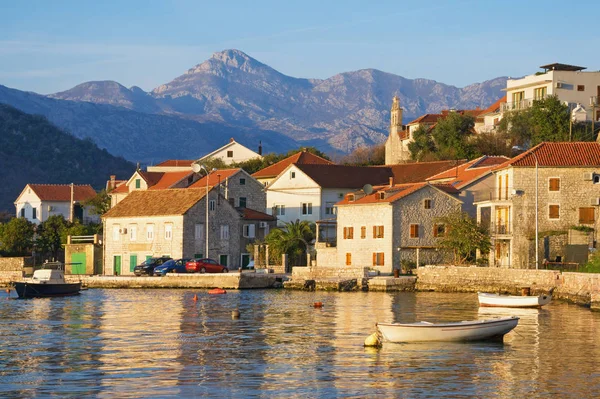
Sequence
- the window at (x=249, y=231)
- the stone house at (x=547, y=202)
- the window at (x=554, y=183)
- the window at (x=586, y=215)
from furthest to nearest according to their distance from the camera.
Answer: the window at (x=249, y=231) → the window at (x=554, y=183) → the window at (x=586, y=215) → the stone house at (x=547, y=202)

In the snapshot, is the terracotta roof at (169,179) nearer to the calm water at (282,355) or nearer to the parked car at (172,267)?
the parked car at (172,267)

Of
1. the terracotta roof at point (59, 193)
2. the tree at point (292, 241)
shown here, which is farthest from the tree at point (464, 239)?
the terracotta roof at point (59, 193)

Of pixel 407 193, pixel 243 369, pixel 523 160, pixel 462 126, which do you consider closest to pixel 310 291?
pixel 407 193

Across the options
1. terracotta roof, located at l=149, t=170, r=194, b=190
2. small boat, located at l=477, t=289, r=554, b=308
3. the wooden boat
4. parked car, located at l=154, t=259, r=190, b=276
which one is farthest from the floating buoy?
terracotta roof, located at l=149, t=170, r=194, b=190

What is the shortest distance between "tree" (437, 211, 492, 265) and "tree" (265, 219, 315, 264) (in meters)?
14.0

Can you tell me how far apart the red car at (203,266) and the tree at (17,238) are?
101 ft

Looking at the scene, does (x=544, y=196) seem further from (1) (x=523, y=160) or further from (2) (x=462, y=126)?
(2) (x=462, y=126)

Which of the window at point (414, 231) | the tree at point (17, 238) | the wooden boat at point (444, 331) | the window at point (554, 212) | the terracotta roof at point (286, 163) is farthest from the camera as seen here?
the terracotta roof at point (286, 163)

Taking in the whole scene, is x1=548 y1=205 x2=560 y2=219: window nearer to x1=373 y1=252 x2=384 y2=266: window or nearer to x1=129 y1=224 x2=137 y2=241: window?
x1=373 y1=252 x2=384 y2=266: window

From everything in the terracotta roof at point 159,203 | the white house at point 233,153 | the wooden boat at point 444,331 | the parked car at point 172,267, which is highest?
the white house at point 233,153

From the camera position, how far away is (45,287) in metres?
71.9

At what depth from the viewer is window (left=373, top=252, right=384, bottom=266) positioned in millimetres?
80500

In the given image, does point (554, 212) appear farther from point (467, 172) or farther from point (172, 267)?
point (172, 267)

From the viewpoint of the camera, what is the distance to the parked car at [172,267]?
80.2 m
